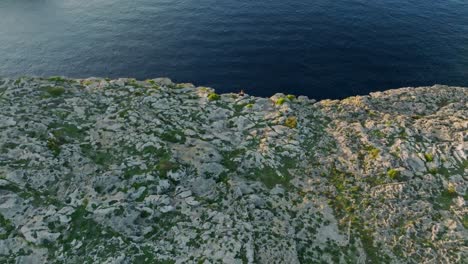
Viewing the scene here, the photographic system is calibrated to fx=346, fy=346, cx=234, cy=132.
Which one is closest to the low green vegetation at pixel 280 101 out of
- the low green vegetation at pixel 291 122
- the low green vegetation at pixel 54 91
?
the low green vegetation at pixel 291 122

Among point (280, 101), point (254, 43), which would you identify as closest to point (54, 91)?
point (280, 101)

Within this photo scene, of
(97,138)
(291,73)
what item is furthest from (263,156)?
(291,73)

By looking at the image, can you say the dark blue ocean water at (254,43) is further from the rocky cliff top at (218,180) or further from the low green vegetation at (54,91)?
the low green vegetation at (54,91)

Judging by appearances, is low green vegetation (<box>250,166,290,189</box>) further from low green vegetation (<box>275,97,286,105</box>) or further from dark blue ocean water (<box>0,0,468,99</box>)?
dark blue ocean water (<box>0,0,468,99</box>)

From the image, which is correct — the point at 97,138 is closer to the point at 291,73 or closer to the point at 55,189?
the point at 55,189

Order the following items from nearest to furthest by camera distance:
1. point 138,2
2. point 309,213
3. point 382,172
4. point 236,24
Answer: point 309,213
point 382,172
point 236,24
point 138,2

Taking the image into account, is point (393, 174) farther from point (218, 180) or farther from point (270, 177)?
point (218, 180)
